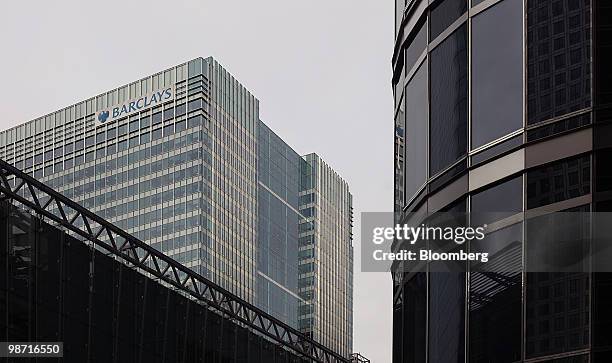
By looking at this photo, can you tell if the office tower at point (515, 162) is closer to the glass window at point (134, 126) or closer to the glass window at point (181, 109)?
the glass window at point (181, 109)

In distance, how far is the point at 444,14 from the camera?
21609 millimetres

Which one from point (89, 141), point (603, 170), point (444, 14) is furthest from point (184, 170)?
point (603, 170)

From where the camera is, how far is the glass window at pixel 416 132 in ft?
71.6

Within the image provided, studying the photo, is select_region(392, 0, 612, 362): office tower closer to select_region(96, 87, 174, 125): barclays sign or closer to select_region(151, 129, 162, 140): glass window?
select_region(151, 129, 162, 140): glass window

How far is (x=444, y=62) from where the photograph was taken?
21172mm

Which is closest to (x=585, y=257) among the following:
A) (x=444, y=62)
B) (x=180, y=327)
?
(x=444, y=62)

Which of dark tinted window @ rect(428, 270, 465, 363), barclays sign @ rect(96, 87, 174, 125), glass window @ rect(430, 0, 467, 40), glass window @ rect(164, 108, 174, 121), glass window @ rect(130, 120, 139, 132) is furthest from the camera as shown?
glass window @ rect(130, 120, 139, 132)

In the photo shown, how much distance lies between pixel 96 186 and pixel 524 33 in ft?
571

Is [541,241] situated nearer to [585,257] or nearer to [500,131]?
[585,257]

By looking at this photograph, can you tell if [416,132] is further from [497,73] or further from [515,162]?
[515,162]

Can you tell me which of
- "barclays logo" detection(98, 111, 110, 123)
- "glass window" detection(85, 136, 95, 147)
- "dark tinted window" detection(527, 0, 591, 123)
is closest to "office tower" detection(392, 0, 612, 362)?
"dark tinted window" detection(527, 0, 591, 123)

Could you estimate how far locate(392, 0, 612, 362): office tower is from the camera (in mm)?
17266

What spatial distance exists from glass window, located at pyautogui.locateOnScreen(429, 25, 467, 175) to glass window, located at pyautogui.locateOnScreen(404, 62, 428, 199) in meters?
0.39

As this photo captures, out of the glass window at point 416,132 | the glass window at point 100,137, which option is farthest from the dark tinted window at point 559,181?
the glass window at point 100,137
